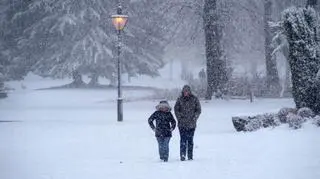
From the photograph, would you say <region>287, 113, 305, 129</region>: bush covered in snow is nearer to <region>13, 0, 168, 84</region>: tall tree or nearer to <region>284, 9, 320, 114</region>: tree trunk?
<region>284, 9, 320, 114</region>: tree trunk

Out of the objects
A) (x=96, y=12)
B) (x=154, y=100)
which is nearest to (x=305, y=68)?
(x=154, y=100)

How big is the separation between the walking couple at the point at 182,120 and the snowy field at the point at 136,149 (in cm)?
38

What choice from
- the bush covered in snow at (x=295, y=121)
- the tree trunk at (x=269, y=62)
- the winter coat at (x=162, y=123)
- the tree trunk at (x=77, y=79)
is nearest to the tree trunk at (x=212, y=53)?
the tree trunk at (x=269, y=62)

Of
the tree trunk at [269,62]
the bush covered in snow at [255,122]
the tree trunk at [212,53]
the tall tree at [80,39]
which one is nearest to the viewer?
the bush covered in snow at [255,122]

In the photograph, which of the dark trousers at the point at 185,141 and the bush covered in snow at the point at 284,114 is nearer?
the dark trousers at the point at 185,141

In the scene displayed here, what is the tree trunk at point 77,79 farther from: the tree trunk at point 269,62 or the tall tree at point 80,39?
the tree trunk at point 269,62

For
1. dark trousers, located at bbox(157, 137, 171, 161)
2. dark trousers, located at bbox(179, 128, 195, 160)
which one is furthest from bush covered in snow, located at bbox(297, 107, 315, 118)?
→ dark trousers, located at bbox(157, 137, 171, 161)

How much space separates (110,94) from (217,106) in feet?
46.2

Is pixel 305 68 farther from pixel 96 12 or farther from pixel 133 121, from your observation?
pixel 96 12

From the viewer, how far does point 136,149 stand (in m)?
15.2

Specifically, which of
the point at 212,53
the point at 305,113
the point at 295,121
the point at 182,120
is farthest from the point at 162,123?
the point at 212,53

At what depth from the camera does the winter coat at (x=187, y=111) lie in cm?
1248

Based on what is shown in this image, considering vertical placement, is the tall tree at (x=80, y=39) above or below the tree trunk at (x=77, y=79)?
above

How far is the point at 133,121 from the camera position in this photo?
70.5 feet
